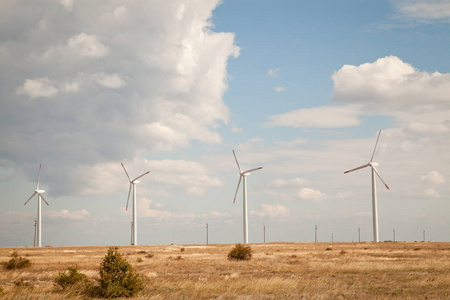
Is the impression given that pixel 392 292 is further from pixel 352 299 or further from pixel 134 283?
pixel 134 283

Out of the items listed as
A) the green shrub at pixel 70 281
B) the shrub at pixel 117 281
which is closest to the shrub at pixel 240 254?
the green shrub at pixel 70 281

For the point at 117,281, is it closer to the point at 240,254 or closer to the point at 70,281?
the point at 70,281

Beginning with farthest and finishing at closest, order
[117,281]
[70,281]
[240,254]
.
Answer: [240,254], [70,281], [117,281]

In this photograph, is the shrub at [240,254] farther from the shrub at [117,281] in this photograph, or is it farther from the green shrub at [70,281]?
the shrub at [117,281]

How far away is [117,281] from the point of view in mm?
23219

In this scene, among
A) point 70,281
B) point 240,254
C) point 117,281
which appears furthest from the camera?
point 240,254

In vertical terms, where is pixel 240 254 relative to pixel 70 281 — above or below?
below

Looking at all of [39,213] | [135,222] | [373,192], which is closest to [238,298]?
[373,192]

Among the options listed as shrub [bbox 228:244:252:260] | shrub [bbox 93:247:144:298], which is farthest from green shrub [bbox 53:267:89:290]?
shrub [bbox 228:244:252:260]

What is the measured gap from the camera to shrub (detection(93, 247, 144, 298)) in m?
22.6

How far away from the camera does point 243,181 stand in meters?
137

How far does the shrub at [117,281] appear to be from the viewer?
22.6m

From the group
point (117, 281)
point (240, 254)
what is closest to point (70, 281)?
point (117, 281)

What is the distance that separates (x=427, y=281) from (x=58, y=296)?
21.7 metres
